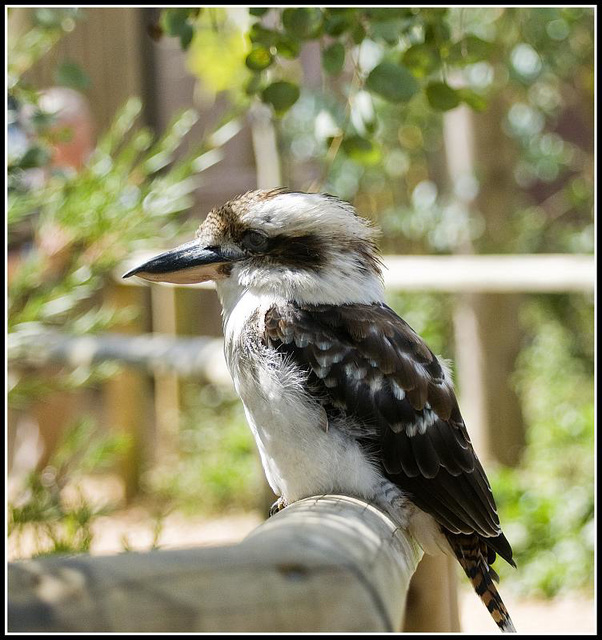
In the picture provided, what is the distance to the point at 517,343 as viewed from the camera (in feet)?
14.0

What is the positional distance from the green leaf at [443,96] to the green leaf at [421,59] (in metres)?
0.06

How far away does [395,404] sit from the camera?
1423 mm

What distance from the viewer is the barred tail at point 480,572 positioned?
138 centimetres

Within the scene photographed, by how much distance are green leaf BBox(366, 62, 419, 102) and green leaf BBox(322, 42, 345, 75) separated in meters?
0.08

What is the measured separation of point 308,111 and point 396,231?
0.81 m

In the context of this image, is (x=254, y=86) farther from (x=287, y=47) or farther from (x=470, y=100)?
(x=470, y=100)

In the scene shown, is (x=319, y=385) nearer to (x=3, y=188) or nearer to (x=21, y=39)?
(x=3, y=188)

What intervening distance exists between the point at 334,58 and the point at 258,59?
0.13m

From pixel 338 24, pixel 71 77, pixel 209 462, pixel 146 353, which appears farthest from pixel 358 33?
pixel 209 462

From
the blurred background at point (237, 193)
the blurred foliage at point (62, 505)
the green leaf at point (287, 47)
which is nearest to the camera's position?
the green leaf at point (287, 47)

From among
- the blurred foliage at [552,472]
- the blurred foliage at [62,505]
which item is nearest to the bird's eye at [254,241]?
the blurred foliage at [62,505]

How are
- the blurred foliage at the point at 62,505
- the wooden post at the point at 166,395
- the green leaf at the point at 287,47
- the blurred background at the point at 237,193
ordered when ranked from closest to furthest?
the green leaf at the point at 287,47 → the blurred background at the point at 237,193 → the blurred foliage at the point at 62,505 → the wooden post at the point at 166,395

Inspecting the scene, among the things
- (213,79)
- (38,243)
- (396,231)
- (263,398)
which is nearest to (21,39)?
(38,243)

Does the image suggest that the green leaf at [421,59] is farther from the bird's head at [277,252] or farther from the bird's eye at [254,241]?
the bird's eye at [254,241]
